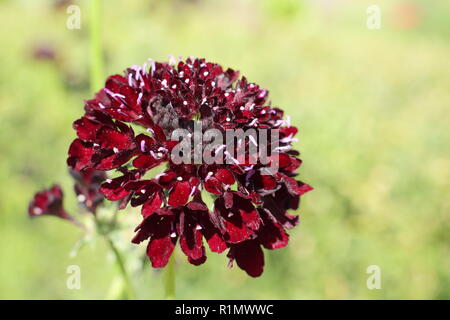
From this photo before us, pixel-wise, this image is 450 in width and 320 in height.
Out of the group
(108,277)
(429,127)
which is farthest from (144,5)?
(108,277)

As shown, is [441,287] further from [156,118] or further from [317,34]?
[317,34]

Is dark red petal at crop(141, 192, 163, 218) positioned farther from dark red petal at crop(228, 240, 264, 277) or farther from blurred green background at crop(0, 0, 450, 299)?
blurred green background at crop(0, 0, 450, 299)

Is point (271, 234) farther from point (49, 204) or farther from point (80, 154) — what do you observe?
point (49, 204)

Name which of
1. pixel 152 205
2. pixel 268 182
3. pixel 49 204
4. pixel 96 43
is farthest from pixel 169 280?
pixel 96 43

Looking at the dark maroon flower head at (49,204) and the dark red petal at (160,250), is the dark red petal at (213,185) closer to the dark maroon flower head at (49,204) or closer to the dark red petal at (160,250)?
the dark red petal at (160,250)

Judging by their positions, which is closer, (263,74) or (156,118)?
(156,118)

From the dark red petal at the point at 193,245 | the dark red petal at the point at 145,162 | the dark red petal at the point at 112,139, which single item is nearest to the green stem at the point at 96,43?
the dark red petal at the point at 112,139
